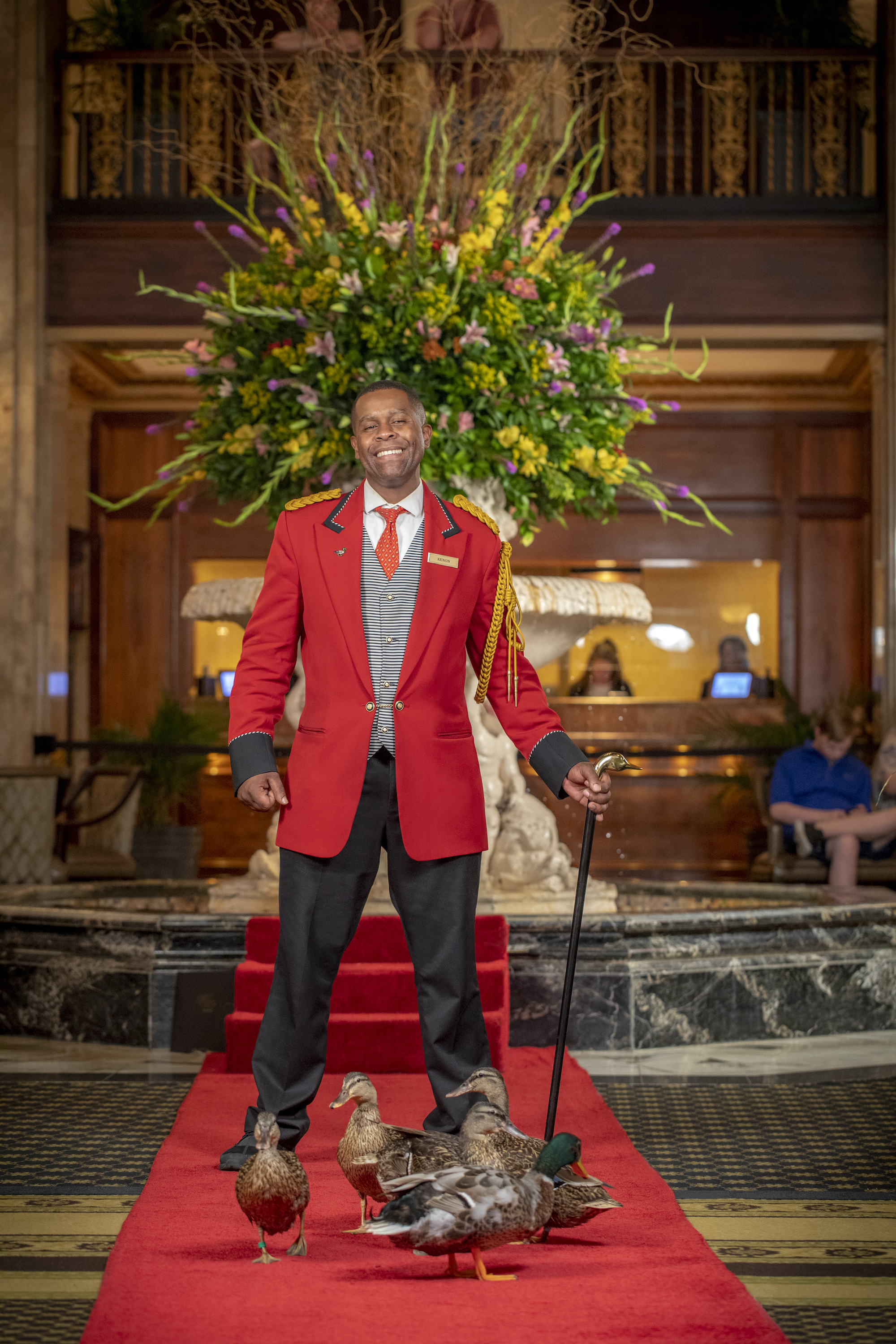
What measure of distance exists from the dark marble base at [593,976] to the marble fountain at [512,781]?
263 millimetres

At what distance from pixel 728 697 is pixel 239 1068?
7.30 meters

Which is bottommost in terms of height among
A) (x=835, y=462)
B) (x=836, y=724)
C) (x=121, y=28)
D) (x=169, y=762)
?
(x=169, y=762)

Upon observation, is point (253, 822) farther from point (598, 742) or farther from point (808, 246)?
point (808, 246)

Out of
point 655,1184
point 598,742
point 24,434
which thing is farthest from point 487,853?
point 24,434

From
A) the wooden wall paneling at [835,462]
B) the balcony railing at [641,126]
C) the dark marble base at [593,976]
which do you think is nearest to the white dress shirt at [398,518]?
the dark marble base at [593,976]

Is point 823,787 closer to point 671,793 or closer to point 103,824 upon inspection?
point 671,793

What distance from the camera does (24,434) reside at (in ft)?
28.7

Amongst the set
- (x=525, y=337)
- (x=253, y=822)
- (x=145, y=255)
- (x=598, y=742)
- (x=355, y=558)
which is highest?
(x=145, y=255)

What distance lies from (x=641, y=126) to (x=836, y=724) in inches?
193

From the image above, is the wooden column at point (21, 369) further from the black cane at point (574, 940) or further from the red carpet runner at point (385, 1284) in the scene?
the black cane at point (574, 940)

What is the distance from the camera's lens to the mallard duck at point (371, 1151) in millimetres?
2268

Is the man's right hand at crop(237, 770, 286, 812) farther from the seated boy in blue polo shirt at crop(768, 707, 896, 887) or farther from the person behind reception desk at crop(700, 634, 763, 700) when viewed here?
the person behind reception desk at crop(700, 634, 763, 700)

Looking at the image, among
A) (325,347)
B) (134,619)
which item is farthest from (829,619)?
(325,347)

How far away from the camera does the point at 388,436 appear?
8.45 ft
